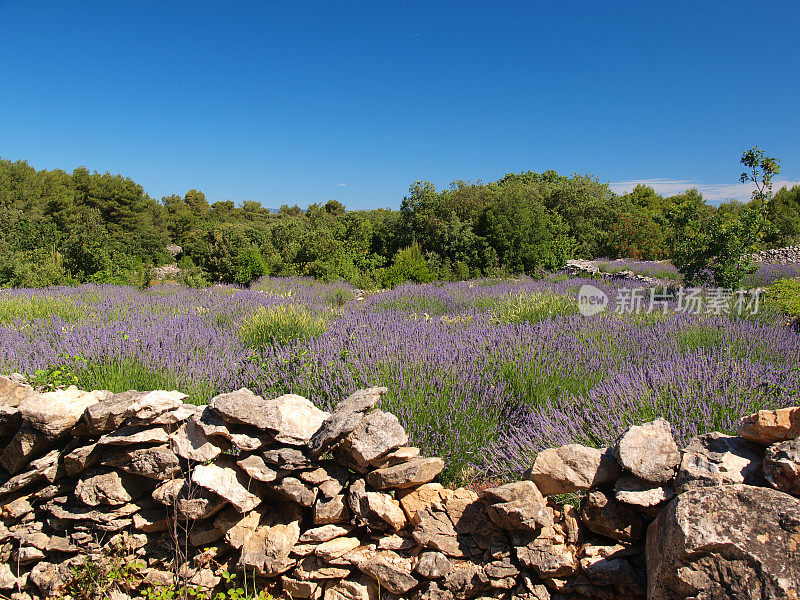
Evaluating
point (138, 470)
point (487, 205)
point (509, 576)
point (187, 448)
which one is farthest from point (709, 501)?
point (487, 205)

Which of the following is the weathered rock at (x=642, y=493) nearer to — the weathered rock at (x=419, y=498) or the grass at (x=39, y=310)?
the weathered rock at (x=419, y=498)

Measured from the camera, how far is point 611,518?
189 centimetres

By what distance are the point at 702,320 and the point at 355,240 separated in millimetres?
11395

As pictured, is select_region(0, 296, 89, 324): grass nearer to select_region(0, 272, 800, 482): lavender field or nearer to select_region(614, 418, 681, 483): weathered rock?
select_region(0, 272, 800, 482): lavender field

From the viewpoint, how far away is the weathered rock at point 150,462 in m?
2.37

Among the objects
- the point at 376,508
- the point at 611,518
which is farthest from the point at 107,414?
the point at 611,518

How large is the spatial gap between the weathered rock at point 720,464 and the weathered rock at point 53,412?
9.70 ft

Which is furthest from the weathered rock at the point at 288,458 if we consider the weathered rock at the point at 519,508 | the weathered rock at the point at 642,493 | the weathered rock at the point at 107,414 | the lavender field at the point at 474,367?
the weathered rock at the point at 642,493

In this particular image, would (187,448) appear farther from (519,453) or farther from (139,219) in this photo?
(139,219)

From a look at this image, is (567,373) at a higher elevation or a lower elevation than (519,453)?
higher

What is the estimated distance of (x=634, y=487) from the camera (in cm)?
190

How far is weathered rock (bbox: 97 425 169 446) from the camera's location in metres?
2.33

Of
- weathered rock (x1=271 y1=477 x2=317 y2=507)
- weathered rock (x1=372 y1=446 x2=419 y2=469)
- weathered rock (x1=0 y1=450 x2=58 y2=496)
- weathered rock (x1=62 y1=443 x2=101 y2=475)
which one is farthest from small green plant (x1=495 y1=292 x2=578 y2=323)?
weathered rock (x1=0 y1=450 x2=58 y2=496)

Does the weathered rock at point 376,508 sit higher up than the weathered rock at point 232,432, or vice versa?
the weathered rock at point 232,432
